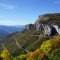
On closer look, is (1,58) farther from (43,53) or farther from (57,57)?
(57,57)

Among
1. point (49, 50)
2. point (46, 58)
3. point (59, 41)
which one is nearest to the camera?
point (46, 58)

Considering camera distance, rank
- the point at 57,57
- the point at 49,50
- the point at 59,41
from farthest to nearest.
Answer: the point at 59,41, the point at 49,50, the point at 57,57

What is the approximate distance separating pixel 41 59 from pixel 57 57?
712 cm

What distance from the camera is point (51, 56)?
8606 cm

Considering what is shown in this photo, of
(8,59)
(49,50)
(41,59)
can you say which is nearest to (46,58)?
(41,59)

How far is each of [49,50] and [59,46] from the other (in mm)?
6065

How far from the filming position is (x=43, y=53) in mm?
92500

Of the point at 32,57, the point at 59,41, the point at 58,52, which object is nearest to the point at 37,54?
the point at 32,57

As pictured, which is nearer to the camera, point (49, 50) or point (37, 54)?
point (37, 54)

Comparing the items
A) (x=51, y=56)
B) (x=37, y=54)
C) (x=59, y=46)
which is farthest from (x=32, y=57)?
(x=59, y=46)

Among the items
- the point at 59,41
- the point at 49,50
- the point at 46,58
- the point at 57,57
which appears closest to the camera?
the point at 57,57

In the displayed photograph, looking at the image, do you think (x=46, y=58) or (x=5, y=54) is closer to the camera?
(x=46, y=58)

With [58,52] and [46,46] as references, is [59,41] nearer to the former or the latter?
[46,46]

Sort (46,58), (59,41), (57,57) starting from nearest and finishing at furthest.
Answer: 1. (57,57)
2. (46,58)
3. (59,41)
